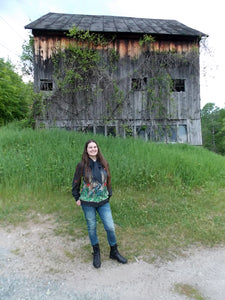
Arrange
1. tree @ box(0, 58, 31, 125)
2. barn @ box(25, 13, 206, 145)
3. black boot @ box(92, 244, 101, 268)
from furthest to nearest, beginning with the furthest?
tree @ box(0, 58, 31, 125) → barn @ box(25, 13, 206, 145) → black boot @ box(92, 244, 101, 268)

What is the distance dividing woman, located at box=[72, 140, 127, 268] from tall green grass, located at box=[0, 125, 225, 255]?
0.66m

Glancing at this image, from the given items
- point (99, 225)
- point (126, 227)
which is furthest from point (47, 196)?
point (126, 227)

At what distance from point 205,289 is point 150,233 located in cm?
137

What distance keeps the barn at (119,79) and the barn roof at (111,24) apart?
0.19 feet

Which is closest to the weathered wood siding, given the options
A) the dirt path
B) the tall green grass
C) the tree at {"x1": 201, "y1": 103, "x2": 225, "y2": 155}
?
the tall green grass

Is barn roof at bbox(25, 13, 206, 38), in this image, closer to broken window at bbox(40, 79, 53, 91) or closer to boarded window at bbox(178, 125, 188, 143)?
broken window at bbox(40, 79, 53, 91)

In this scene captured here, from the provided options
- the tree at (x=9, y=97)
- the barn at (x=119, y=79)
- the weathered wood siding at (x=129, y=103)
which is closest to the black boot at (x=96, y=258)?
the barn at (x=119, y=79)

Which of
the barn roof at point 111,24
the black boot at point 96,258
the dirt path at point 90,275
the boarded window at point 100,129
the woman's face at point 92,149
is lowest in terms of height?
the dirt path at point 90,275

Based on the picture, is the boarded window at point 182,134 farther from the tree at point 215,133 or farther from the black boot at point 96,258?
the tree at point 215,133

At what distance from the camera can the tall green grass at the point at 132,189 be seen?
3.82 meters

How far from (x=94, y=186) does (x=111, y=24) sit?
479 inches

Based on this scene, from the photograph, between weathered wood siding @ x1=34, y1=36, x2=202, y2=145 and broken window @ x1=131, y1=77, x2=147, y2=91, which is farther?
broken window @ x1=131, y1=77, x2=147, y2=91

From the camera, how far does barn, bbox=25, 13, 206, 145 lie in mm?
10703

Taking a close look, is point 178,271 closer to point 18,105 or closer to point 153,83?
point 153,83
